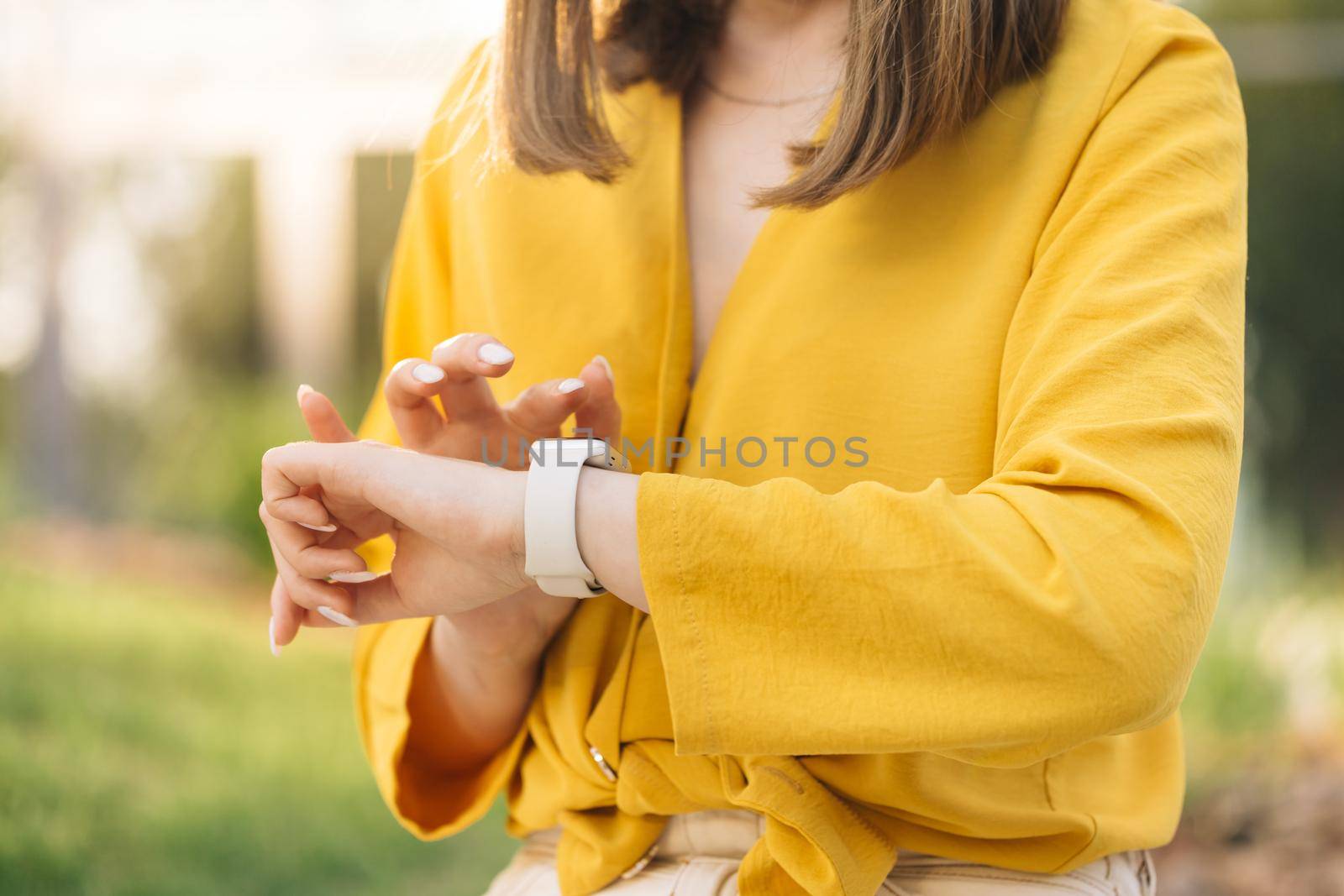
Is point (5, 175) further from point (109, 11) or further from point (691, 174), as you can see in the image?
point (691, 174)

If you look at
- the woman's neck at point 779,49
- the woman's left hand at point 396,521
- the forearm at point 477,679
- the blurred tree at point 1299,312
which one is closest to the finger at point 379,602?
the woman's left hand at point 396,521

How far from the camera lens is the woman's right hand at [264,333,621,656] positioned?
1.13 meters

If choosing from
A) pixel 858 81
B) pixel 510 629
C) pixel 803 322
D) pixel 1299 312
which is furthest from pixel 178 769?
pixel 1299 312

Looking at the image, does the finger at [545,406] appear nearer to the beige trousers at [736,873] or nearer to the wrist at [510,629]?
the wrist at [510,629]

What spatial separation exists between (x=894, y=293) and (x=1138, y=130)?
0.27 m

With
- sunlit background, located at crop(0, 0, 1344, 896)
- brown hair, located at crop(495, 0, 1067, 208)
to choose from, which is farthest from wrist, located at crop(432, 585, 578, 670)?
sunlit background, located at crop(0, 0, 1344, 896)

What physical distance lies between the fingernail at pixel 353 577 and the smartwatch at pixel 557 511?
21cm

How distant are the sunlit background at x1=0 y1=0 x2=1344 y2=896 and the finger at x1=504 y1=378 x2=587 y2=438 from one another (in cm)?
120

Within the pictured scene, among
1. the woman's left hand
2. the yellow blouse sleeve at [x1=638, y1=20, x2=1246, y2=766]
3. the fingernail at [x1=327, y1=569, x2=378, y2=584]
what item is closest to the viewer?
the yellow blouse sleeve at [x1=638, y1=20, x2=1246, y2=766]

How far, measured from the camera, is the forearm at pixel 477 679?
4.18ft

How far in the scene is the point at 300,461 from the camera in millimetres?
1051

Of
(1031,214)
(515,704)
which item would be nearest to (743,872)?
(515,704)

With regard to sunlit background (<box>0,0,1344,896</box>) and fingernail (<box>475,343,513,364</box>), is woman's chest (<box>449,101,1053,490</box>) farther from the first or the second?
sunlit background (<box>0,0,1344,896</box>)

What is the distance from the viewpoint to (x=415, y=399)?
1165 mm
